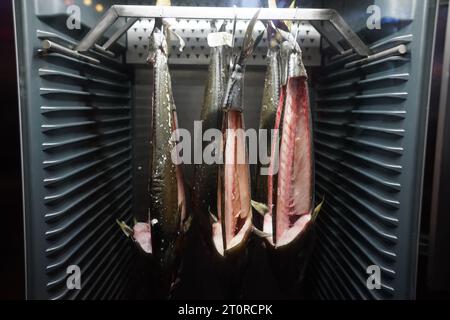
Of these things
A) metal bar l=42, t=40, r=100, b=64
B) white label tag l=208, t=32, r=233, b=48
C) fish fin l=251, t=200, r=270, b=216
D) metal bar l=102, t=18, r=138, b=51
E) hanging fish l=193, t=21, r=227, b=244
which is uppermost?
metal bar l=102, t=18, r=138, b=51

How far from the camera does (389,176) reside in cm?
80

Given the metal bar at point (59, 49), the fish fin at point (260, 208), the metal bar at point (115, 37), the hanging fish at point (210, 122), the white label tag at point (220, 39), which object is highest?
the metal bar at point (115, 37)

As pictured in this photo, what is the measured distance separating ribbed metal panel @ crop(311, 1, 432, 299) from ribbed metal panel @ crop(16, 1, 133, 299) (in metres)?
0.75

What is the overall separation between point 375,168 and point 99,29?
78cm

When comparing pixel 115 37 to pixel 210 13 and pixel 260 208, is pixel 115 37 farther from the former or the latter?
pixel 260 208

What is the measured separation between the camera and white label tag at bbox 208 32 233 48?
828mm

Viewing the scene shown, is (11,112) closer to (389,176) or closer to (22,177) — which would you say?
(22,177)

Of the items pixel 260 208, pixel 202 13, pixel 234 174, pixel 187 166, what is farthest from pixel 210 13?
pixel 187 166

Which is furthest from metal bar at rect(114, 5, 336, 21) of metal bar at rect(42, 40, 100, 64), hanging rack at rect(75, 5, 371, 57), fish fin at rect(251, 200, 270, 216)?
fish fin at rect(251, 200, 270, 216)

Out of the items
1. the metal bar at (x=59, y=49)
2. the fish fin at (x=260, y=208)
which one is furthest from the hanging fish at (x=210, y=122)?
the metal bar at (x=59, y=49)

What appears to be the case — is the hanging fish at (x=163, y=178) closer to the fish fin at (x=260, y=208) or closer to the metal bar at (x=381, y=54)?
the fish fin at (x=260, y=208)

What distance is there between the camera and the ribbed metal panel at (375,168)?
2.41 feet

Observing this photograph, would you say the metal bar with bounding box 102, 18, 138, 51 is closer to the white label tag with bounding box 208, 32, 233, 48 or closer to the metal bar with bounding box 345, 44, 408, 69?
the white label tag with bounding box 208, 32, 233, 48

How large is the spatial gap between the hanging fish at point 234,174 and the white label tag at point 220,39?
6 centimetres
